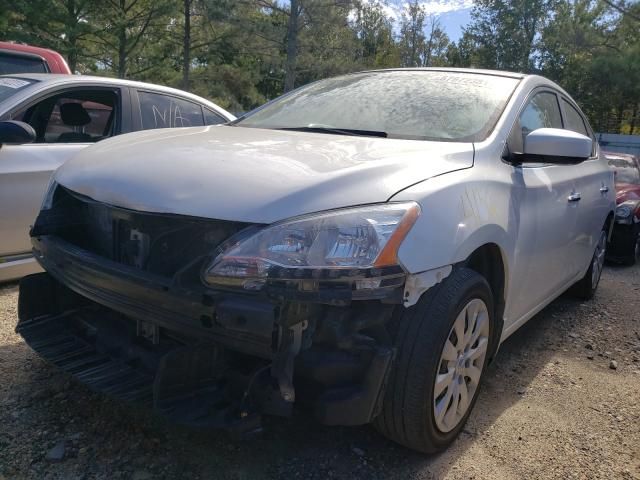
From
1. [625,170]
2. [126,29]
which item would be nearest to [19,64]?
[625,170]

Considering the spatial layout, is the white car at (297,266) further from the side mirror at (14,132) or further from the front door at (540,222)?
the side mirror at (14,132)

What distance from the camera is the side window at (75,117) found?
4.23 m

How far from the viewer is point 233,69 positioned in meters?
21.7

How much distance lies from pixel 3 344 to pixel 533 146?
2955 mm

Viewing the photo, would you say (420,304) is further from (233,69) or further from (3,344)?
(233,69)

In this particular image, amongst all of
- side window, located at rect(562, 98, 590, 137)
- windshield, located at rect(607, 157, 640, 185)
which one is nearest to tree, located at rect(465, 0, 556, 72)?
windshield, located at rect(607, 157, 640, 185)

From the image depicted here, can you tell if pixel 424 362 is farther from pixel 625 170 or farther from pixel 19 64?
pixel 625 170

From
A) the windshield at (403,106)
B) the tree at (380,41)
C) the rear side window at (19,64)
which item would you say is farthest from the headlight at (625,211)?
the tree at (380,41)

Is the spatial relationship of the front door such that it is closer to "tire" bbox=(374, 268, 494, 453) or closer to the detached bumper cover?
"tire" bbox=(374, 268, 494, 453)

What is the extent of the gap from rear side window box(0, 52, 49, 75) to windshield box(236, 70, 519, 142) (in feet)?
10.9

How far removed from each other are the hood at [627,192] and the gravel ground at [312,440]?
14.0 feet

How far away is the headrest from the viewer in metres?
4.41

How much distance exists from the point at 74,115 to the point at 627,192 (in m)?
6.32

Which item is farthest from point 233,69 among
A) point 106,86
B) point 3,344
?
point 3,344
